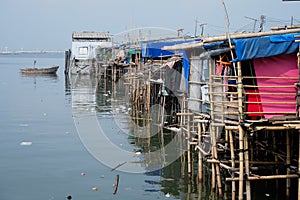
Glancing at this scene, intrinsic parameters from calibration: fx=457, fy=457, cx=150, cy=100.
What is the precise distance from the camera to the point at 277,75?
319 inches

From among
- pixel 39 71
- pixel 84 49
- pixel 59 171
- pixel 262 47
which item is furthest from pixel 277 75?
pixel 39 71

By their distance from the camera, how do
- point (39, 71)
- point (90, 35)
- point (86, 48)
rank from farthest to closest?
point (39, 71) < point (90, 35) < point (86, 48)

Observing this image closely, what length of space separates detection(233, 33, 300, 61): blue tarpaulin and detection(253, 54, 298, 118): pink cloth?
249mm

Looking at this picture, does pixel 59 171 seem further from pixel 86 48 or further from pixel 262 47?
pixel 86 48

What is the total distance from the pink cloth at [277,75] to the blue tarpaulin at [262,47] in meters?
0.25

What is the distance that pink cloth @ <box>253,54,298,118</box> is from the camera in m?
7.98

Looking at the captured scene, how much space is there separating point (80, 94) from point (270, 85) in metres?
24.1

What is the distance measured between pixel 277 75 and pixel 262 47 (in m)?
0.61

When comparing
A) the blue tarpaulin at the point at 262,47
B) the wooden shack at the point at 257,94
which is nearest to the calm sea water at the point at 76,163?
the wooden shack at the point at 257,94

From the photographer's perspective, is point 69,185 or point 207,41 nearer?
point 207,41

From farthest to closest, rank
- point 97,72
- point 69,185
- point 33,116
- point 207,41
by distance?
point 97,72, point 33,116, point 69,185, point 207,41

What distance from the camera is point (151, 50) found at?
66.0 feet

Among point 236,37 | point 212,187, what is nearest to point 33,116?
point 212,187

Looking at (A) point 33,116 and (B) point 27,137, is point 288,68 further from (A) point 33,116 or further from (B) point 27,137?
(A) point 33,116
